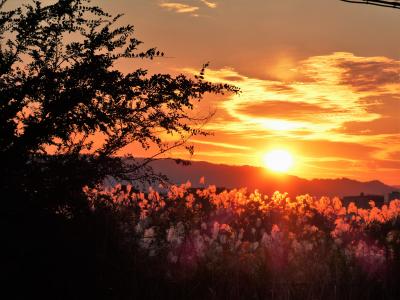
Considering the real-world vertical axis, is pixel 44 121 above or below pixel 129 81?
below

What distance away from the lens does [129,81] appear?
5.91m

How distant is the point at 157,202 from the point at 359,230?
4.65 m

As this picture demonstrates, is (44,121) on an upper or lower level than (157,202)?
upper

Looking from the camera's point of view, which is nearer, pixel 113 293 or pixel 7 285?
pixel 7 285

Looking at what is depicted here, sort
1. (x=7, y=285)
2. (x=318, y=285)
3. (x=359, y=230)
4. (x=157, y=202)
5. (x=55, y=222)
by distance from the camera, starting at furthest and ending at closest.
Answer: (x=157, y=202)
(x=359, y=230)
(x=318, y=285)
(x=55, y=222)
(x=7, y=285)

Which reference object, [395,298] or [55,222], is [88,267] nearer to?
[55,222]

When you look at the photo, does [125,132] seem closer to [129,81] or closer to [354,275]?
[129,81]

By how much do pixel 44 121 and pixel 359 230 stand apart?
7608mm

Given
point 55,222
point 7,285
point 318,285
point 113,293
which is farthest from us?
point 318,285

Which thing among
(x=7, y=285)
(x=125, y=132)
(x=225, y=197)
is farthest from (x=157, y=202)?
(x=7, y=285)

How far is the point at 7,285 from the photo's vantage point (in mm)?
4980

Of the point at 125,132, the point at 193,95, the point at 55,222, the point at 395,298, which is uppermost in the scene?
the point at 193,95

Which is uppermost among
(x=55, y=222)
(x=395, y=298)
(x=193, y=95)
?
(x=193, y=95)

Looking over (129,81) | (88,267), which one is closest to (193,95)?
(129,81)
